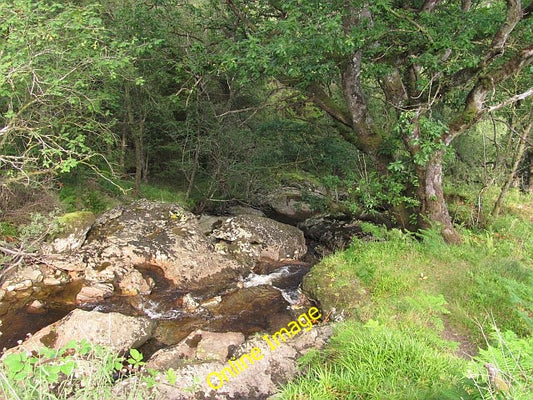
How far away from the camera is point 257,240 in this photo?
1116 cm

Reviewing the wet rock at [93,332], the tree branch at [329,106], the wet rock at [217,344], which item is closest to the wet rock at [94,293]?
the wet rock at [93,332]

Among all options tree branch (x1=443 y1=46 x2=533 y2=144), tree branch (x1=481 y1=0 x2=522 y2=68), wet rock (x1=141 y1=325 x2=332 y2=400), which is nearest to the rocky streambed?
wet rock (x1=141 y1=325 x2=332 y2=400)

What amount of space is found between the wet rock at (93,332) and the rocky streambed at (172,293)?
2cm

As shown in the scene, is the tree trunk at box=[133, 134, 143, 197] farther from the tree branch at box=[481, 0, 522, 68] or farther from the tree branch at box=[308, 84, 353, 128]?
the tree branch at box=[481, 0, 522, 68]

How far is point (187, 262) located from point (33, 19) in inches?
241

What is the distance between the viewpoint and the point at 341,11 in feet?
24.0

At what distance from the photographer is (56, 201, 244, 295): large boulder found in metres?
8.71

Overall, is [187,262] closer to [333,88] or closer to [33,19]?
[33,19]

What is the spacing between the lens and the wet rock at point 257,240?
1072 cm

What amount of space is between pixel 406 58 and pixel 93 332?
28.7ft

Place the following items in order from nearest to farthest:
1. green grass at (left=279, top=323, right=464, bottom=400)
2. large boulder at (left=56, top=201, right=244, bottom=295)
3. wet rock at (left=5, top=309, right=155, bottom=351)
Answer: green grass at (left=279, top=323, right=464, bottom=400) → wet rock at (left=5, top=309, right=155, bottom=351) → large boulder at (left=56, top=201, right=244, bottom=295)

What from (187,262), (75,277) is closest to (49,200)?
(75,277)

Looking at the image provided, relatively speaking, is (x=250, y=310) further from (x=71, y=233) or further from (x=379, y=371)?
(x=71, y=233)

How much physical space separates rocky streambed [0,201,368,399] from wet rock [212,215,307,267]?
0.11ft
